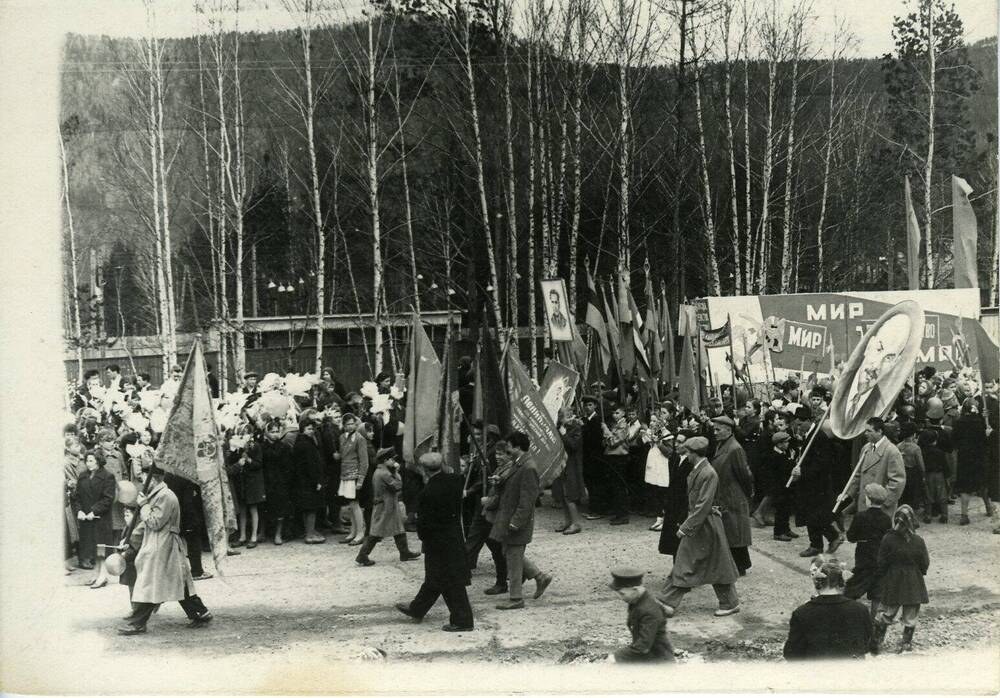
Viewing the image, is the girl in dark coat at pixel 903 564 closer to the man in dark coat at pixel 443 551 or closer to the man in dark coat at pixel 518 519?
the man in dark coat at pixel 518 519

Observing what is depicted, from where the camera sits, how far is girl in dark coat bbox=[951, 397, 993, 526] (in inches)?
503

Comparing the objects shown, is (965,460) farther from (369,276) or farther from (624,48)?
(369,276)

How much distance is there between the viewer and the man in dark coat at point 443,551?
937cm

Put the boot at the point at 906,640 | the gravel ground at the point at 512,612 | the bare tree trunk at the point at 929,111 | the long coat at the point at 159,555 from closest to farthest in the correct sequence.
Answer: the boot at the point at 906,640 → the gravel ground at the point at 512,612 → the long coat at the point at 159,555 → the bare tree trunk at the point at 929,111

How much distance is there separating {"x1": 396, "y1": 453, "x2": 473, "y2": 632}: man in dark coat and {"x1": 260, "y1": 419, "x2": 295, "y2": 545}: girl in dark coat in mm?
3655

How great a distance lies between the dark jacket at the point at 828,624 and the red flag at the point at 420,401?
5.09 meters

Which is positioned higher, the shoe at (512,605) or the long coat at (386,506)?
the long coat at (386,506)

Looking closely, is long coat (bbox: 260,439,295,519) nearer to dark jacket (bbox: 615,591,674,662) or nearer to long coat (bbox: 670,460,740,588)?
long coat (bbox: 670,460,740,588)

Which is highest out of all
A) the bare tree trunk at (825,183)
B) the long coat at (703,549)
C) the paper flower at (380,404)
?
the bare tree trunk at (825,183)

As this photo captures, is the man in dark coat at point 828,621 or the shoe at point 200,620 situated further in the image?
the shoe at point 200,620

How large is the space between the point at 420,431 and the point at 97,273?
929 inches

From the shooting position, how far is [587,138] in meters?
27.1

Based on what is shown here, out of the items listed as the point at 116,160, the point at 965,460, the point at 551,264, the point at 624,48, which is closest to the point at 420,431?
the point at 965,460

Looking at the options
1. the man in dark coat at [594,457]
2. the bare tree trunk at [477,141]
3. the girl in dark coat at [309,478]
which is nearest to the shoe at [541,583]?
the man in dark coat at [594,457]
